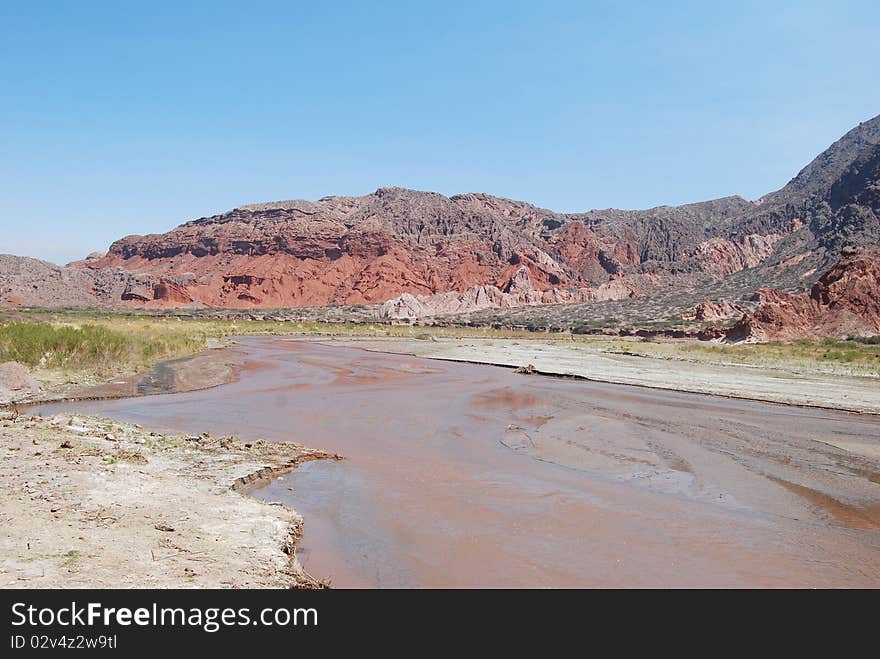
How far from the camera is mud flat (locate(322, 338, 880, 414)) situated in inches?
896

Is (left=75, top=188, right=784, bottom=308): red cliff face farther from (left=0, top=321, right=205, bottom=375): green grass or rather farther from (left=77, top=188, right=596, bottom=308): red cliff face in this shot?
(left=0, top=321, right=205, bottom=375): green grass

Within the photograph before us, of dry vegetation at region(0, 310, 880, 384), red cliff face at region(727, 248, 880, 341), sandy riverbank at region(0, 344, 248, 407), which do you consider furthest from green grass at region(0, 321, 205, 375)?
red cliff face at region(727, 248, 880, 341)

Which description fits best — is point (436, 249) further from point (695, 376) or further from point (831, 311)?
point (695, 376)

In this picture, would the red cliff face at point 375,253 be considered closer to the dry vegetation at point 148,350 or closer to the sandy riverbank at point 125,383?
the dry vegetation at point 148,350

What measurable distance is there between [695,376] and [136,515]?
2772 centimetres

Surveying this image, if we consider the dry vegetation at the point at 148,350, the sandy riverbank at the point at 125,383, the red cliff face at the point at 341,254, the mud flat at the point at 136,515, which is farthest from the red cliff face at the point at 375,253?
the mud flat at the point at 136,515

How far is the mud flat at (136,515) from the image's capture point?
5582mm

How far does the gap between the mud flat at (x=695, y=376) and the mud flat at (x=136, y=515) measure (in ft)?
62.6

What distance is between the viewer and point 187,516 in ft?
24.6

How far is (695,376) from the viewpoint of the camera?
A: 29781mm

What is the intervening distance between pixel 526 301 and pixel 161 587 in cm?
11227

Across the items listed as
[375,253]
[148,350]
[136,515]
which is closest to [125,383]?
[148,350]

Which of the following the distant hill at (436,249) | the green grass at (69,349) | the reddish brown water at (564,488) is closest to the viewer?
the reddish brown water at (564,488)
